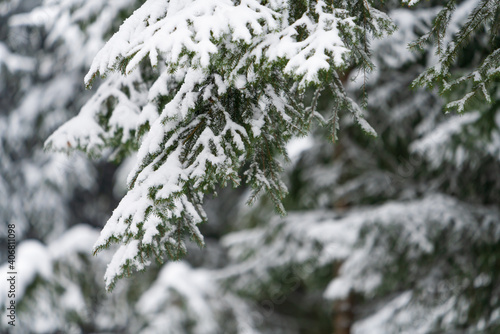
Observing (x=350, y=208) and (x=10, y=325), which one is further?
(x=350, y=208)

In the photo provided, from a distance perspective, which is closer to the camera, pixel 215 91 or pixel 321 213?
pixel 215 91

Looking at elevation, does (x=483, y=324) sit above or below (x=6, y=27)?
below

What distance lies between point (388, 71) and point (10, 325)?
5.93 m

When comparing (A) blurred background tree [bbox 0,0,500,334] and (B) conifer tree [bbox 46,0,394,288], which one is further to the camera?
(A) blurred background tree [bbox 0,0,500,334]

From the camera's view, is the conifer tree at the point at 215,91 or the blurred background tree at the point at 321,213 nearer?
the conifer tree at the point at 215,91

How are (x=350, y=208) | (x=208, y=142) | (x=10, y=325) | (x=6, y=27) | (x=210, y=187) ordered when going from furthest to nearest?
(x=6, y=27) < (x=350, y=208) < (x=10, y=325) < (x=210, y=187) < (x=208, y=142)

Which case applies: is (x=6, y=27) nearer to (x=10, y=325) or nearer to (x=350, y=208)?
(x=10, y=325)

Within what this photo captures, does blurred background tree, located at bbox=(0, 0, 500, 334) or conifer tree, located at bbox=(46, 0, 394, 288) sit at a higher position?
conifer tree, located at bbox=(46, 0, 394, 288)

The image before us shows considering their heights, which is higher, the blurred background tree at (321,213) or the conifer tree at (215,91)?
the conifer tree at (215,91)

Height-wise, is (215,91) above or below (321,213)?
above

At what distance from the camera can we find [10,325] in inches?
218

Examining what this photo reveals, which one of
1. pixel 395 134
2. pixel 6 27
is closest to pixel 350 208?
pixel 395 134

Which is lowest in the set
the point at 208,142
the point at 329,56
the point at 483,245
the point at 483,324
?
the point at 483,324

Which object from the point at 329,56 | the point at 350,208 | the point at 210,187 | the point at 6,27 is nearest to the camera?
the point at 329,56
